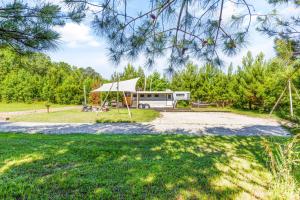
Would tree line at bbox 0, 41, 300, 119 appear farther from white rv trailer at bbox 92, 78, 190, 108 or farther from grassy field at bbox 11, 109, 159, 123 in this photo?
grassy field at bbox 11, 109, 159, 123

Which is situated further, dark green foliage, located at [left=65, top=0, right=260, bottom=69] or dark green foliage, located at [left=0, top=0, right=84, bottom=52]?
dark green foliage, located at [left=65, top=0, right=260, bottom=69]

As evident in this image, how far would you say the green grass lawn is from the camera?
3074 mm

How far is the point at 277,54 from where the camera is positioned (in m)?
3.73

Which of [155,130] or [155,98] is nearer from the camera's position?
[155,130]

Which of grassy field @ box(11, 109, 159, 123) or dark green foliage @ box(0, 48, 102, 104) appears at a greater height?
dark green foliage @ box(0, 48, 102, 104)

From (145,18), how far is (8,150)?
13.7ft

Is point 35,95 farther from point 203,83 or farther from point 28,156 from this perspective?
point 28,156

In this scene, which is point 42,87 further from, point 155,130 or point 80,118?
point 155,130

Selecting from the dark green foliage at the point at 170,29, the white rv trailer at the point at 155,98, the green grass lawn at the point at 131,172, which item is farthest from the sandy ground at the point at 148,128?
the white rv trailer at the point at 155,98

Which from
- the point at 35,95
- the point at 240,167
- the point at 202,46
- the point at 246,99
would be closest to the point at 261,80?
the point at 246,99

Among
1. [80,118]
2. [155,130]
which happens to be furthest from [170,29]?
[80,118]

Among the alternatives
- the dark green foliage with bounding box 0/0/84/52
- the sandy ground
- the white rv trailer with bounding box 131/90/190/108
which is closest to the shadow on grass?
the sandy ground

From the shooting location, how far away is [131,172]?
3824mm

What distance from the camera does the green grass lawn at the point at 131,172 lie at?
3074 mm
